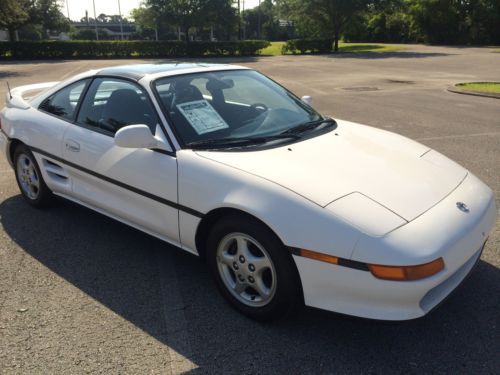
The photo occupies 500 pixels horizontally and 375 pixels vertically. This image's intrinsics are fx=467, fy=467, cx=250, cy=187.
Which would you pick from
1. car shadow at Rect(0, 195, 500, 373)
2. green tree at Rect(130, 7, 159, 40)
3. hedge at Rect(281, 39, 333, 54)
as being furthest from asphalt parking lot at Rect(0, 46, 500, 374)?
hedge at Rect(281, 39, 333, 54)

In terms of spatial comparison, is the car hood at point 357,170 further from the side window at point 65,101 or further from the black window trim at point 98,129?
the side window at point 65,101

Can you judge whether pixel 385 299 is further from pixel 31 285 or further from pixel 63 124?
pixel 63 124

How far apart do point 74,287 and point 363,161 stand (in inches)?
85.8

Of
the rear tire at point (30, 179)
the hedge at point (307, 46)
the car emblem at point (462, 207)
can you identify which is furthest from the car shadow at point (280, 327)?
the hedge at point (307, 46)

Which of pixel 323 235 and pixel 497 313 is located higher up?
pixel 323 235

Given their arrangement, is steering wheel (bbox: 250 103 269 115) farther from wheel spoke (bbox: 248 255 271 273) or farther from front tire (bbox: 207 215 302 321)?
wheel spoke (bbox: 248 255 271 273)

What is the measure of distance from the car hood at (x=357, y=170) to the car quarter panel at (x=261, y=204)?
0.06 meters

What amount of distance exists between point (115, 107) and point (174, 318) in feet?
5.73

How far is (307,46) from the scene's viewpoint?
38.8 m

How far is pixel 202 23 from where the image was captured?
37750 millimetres

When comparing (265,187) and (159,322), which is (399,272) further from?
(159,322)

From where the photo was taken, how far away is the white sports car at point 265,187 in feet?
7.80

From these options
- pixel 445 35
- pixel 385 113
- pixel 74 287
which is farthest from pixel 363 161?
pixel 445 35

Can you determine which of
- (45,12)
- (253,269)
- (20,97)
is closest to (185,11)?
(45,12)
